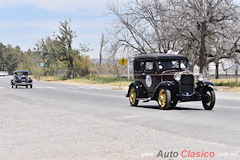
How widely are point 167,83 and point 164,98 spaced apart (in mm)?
610

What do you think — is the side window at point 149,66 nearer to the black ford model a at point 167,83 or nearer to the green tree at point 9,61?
the black ford model a at point 167,83

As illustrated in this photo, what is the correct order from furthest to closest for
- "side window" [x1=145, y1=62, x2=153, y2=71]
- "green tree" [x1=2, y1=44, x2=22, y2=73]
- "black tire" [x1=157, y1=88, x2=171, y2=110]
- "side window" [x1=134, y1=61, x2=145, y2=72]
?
"green tree" [x1=2, y1=44, x2=22, y2=73] → "side window" [x1=134, y1=61, x2=145, y2=72] → "side window" [x1=145, y1=62, x2=153, y2=71] → "black tire" [x1=157, y1=88, x2=171, y2=110]

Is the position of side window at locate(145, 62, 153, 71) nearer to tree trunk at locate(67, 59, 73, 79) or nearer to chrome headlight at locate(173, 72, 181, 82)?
chrome headlight at locate(173, 72, 181, 82)

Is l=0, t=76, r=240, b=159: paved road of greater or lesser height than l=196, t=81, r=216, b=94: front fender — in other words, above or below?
below

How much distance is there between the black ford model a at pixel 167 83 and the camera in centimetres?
1630

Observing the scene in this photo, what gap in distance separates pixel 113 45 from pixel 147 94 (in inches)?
1158

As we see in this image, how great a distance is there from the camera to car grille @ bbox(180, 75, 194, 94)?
53.6 ft

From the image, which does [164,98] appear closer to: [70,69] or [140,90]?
[140,90]

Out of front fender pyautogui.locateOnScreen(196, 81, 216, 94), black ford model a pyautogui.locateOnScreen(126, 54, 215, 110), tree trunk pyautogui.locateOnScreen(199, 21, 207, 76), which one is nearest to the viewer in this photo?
black ford model a pyautogui.locateOnScreen(126, 54, 215, 110)

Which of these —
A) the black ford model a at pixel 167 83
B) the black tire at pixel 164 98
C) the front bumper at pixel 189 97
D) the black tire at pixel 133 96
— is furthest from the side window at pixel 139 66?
the front bumper at pixel 189 97

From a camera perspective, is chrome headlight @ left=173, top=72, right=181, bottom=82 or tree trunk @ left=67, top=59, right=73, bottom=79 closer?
chrome headlight @ left=173, top=72, right=181, bottom=82

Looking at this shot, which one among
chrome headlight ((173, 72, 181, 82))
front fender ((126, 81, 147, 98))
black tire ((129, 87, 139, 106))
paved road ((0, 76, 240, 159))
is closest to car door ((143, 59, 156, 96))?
front fender ((126, 81, 147, 98))

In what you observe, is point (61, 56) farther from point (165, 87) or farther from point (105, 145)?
point (105, 145)

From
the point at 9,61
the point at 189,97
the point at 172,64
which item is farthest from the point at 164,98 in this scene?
the point at 9,61
